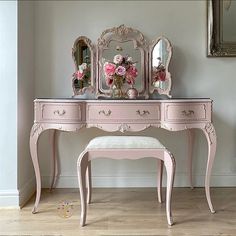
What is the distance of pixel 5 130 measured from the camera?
2.55 m

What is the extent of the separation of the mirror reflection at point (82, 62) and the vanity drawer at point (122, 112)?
56cm

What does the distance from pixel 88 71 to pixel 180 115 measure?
38.5 inches

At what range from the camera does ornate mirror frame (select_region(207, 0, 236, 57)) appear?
3012mm

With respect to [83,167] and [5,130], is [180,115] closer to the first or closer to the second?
[83,167]

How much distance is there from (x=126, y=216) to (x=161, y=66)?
4.37ft

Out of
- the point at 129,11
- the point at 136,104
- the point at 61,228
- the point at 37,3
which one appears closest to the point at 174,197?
the point at 136,104

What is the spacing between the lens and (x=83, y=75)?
9.84 ft

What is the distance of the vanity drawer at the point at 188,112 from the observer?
8.11 feet

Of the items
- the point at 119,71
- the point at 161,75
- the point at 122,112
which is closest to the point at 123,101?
the point at 122,112

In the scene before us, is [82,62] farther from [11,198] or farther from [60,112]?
[11,198]

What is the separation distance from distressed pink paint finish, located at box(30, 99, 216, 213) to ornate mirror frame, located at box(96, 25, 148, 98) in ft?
1.62

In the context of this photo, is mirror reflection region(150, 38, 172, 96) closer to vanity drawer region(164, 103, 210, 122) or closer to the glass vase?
the glass vase

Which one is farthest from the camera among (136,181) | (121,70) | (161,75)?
(136,181)

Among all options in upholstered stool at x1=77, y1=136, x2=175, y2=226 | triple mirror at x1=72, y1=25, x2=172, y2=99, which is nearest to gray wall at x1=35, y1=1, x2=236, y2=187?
triple mirror at x1=72, y1=25, x2=172, y2=99
